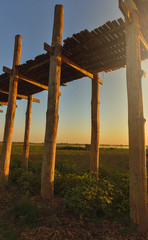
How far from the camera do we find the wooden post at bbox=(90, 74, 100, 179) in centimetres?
680

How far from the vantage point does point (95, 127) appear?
703cm

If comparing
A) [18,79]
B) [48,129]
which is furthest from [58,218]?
[18,79]

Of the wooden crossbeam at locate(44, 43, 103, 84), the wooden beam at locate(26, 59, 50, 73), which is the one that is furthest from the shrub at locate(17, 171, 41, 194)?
the wooden crossbeam at locate(44, 43, 103, 84)

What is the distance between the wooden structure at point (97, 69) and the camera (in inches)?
146

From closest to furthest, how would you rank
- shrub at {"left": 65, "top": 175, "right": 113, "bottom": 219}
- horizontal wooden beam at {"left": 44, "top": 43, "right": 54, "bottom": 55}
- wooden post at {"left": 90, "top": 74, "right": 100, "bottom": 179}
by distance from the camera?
shrub at {"left": 65, "top": 175, "right": 113, "bottom": 219} < horizontal wooden beam at {"left": 44, "top": 43, "right": 54, "bottom": 55} < wooden post at {"left": 90, "top": 74, "right": 100, "bottom": 179}

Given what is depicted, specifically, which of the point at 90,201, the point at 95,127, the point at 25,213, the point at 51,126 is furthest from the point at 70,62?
the point at 25,213

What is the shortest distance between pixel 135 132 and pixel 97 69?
444 cm

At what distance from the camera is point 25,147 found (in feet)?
33.8

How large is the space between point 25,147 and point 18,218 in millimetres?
6436

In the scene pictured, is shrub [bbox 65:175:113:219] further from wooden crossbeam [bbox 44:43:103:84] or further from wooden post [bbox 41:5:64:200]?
wooden crossbeam [bbox 44:43:103:84]

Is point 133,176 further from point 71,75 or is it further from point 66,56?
point 71,75

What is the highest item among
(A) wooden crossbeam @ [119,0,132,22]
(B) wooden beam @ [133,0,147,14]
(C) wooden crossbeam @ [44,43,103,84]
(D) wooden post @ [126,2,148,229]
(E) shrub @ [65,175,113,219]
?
(B) wooden beam @ [133,0,147,14]

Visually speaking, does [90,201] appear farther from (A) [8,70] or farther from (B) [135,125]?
(A) [8,70]

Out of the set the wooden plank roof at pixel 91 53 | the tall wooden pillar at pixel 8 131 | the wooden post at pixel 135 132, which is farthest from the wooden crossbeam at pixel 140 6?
the tall wooden pillar at pixel 8 131
